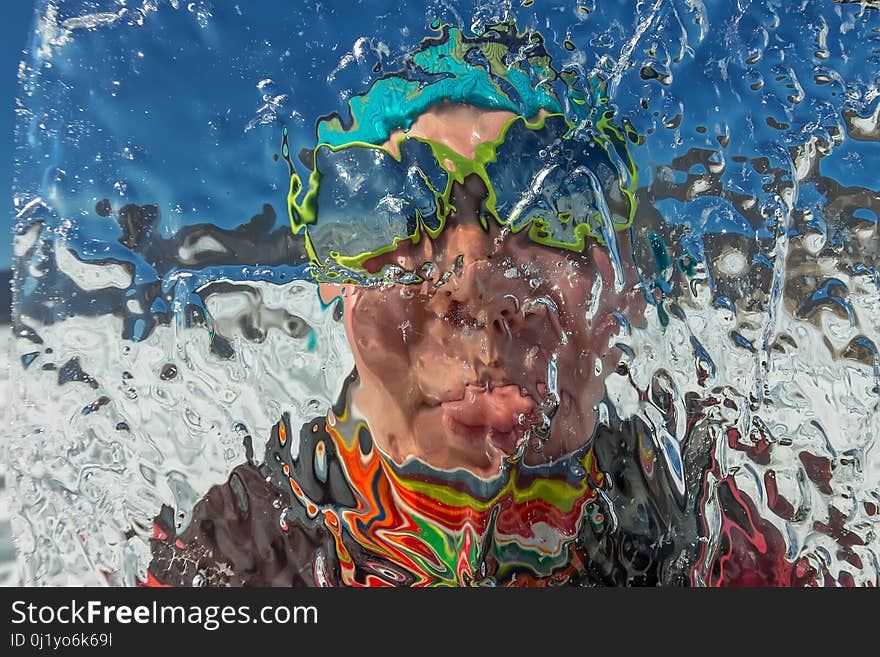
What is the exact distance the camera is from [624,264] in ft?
3.46

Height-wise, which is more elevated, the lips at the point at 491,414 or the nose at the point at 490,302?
the nose at the point at 490,302

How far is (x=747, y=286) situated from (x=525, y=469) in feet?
1.49

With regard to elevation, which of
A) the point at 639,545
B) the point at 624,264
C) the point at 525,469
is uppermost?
the point at 624,264

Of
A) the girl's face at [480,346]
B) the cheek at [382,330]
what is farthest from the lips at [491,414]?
the cheek at [382,330]

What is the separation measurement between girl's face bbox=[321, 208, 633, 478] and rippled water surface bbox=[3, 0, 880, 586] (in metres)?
0.02

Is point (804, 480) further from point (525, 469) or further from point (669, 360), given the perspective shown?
point (525, 469)

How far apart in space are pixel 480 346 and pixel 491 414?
4.3 inches

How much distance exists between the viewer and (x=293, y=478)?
3.34 feet

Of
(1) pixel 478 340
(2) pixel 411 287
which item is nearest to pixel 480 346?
(1) pixel 478 340

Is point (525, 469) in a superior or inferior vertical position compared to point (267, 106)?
inferior

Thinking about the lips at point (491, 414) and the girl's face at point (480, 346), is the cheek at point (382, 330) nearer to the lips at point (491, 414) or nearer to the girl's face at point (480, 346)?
the girl's face at point (480, 346)

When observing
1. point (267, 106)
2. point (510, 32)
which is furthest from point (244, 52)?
point (510, 32)

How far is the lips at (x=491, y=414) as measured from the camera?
1.04m

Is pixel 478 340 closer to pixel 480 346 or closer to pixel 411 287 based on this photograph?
pixel 480 346
